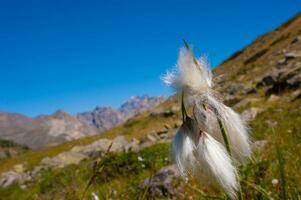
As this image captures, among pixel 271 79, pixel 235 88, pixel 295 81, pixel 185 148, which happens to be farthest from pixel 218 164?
pixel 235 88

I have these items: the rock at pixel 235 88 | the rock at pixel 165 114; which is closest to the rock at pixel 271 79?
the rock at pixel 235 88

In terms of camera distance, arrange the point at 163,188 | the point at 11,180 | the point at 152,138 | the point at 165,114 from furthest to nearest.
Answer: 1. the point at 165,114
2. the point at 11,180
3. the point at 152,138
4. the point at 163,188

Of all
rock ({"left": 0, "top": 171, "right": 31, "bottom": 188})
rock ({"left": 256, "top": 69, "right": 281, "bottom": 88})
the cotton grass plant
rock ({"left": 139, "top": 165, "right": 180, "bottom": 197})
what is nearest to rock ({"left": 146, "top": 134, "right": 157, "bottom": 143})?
rock ({"left": 0, "top": 171, "right": 31, "bottom": 188})

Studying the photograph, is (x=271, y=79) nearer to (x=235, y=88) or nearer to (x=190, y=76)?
(x=235, y=88)

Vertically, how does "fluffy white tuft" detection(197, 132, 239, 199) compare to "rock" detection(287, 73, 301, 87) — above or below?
below

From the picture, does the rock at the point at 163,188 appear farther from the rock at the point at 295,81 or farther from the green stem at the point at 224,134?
the rock at the point at 295,81

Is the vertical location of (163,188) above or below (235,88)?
below

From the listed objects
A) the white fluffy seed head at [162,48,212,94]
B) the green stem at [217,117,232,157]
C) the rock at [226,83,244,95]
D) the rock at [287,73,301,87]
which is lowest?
the green stem at [217,117,232,157]

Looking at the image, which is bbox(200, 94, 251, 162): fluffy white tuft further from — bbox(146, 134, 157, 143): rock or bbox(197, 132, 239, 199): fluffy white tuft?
bbox(146, 134, 157, 143): rock
